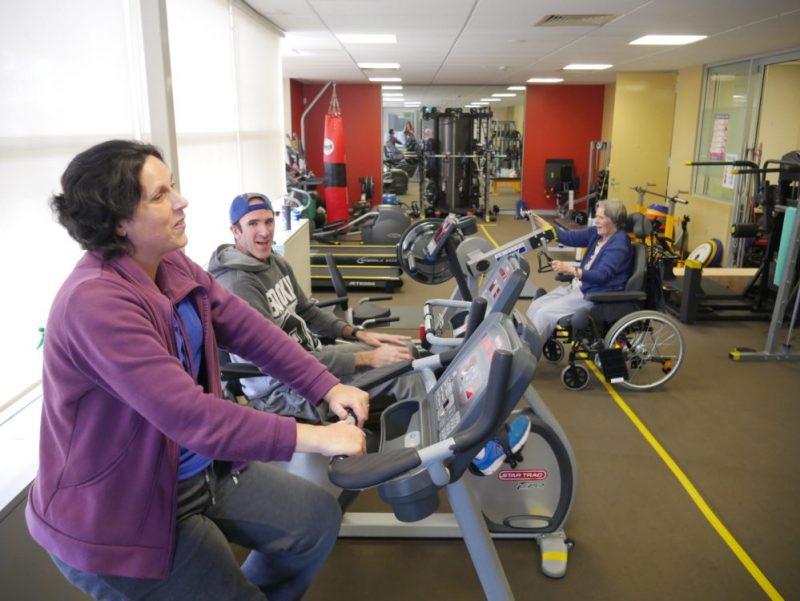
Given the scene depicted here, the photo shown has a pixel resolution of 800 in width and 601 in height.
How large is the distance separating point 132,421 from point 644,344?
351 cm

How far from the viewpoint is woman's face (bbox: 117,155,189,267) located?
121 cm

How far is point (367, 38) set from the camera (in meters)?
5.95

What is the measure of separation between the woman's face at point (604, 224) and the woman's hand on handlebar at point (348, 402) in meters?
2.87

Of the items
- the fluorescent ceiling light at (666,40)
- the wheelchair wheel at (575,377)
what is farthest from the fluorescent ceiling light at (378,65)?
the wheelchair wheel at (575,377)

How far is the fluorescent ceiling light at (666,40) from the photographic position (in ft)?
19.1

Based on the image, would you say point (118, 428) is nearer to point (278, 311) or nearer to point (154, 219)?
point (154, 219)

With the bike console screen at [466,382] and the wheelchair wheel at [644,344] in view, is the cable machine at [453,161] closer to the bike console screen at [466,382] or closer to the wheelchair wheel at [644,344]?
the wheelchair wheel at [644,344]

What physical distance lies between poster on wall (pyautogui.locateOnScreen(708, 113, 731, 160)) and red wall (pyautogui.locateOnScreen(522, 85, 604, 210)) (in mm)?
3980

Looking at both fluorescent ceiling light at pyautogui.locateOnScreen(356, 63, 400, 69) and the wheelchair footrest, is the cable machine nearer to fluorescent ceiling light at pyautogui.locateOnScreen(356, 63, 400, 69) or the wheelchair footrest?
fluorescent ceiling light at pyautogui.locateOnScreen(356, 63, 400, 69)

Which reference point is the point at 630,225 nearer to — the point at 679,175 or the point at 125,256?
the point at 125,256

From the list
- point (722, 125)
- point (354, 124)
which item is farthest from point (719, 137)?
point (354, 124)

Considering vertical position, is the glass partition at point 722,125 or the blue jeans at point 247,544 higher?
the glass partition at point 722,125

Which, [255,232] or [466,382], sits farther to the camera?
[255,232]

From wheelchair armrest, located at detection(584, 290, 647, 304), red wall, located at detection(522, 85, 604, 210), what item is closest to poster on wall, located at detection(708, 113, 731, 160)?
red wall, located at detection(522, 85, 604, 210)
